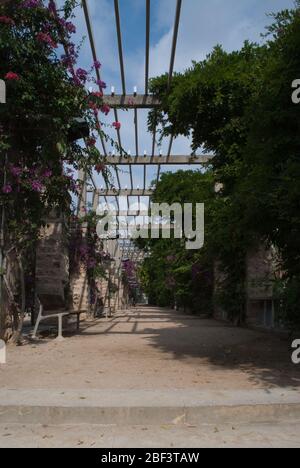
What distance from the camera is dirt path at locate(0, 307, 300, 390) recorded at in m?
6.80

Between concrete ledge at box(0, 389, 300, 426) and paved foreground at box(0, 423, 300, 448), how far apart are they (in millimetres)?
122

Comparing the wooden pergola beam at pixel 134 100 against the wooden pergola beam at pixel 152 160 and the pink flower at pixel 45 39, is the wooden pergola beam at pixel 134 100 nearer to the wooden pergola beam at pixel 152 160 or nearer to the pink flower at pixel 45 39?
the pink flower at pixel 45 39

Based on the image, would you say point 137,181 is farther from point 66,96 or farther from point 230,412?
point 230,412

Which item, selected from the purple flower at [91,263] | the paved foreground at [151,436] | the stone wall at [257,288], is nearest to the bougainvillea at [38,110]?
the paved foreground at [151,436]

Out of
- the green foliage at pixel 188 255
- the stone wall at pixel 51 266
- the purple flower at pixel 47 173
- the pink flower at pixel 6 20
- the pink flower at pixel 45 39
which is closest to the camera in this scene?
the pink flower at pixel 6 20

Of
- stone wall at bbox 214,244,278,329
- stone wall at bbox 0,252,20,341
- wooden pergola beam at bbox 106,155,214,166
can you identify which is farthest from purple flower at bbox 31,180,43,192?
wooden pergola beam at bbox 106,155,214,166

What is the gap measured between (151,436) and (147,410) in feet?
1.67

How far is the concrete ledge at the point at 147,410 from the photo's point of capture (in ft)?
17.3

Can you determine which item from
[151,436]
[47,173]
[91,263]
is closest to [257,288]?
[91,263]

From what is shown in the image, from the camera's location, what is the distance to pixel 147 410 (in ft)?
17.4

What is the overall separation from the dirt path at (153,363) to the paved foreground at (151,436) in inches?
54.3

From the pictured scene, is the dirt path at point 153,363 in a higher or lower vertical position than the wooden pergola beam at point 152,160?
lower

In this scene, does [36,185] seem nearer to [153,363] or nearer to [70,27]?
[70,27]
